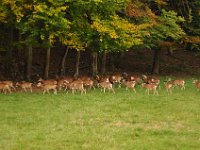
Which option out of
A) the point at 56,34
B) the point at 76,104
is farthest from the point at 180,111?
the point at 56,34

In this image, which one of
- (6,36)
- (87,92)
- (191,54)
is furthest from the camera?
(191,54)

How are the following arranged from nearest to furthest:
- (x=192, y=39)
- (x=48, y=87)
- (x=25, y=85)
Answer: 1. (x=48, y=87)
2. (x=25, y=85)
3. (x=192, y=39)

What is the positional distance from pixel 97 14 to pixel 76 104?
23.8ft

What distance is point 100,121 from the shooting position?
642 inches

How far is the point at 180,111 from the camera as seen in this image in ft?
60.9

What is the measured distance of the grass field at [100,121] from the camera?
1323cm

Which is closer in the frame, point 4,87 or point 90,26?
point 4,87

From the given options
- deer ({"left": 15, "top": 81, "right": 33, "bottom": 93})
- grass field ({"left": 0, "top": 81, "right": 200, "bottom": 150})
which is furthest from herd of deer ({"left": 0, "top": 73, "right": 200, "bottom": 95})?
grass field ({"left": 0, "top": 81, "right": 200, "bottom": 150})

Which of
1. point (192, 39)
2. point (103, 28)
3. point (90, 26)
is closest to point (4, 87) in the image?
point (90, 26)

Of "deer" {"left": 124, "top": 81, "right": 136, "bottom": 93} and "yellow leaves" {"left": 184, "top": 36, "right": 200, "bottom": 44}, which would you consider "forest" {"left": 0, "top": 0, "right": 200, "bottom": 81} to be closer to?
"yellow leaves" {"left": 184, "top": 36, "right": 200, "bottom": 44}

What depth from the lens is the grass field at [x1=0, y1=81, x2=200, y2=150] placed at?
1323 centimetres

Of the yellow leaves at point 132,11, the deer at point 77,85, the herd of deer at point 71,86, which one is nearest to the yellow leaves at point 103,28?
the herd of deer at point 71,86

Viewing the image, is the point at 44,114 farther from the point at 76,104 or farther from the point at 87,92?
the point at 87,92

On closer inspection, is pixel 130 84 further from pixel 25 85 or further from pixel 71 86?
pixel 25 85
